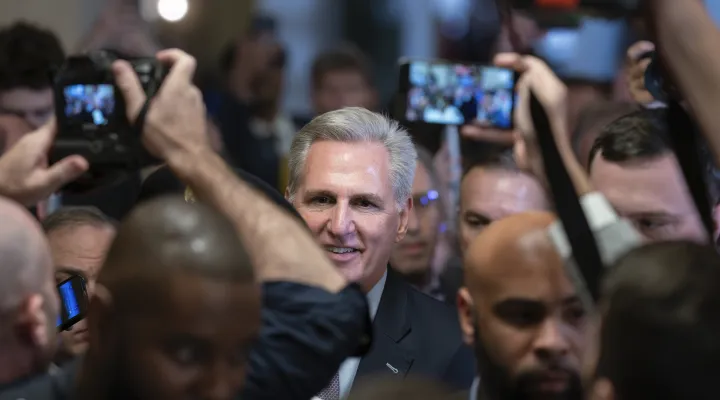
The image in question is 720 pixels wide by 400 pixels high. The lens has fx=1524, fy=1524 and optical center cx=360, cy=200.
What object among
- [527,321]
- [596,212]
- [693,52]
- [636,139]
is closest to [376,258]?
→ [636,139]

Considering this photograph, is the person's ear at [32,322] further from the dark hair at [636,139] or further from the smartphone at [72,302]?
the dark hair at [636,139]

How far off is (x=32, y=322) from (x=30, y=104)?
11.7 ft

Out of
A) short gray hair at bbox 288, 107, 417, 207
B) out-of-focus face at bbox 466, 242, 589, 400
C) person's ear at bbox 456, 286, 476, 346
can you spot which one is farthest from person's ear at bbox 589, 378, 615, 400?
short gray hair at bbox 288, 107, 417, 207

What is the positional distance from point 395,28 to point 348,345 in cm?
1320

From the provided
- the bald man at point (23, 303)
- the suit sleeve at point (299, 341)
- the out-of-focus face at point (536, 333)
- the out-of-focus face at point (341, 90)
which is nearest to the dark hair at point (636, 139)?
the out-of-focus face at point (536, 333)

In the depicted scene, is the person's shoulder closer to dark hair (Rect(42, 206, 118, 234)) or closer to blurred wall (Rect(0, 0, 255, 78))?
dark hair (Rect(42, 206, 118, 234))

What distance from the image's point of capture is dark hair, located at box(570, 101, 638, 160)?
535 centimetres

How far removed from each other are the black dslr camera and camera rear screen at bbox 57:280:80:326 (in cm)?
47

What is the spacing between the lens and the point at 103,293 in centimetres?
237

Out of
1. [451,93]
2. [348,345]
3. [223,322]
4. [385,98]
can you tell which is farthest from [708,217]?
[385,98]

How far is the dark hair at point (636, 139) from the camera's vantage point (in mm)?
4219

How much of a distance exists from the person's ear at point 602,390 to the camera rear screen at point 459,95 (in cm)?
270

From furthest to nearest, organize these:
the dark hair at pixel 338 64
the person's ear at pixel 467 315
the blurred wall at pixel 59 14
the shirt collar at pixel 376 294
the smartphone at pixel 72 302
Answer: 1. the blurred wall at pixel 59 14
2. the dark hair at pixel 338 64
3. the shirt collar at pixel 376 294
4. the smartphone at pixel 72 302
5. the person's ear at pixel 467 315

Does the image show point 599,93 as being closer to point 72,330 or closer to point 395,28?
point 72,330
